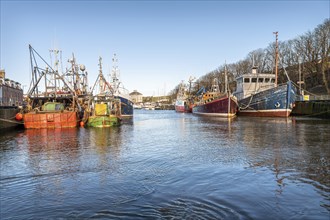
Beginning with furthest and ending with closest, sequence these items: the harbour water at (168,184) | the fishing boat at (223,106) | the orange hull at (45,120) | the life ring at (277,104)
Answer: the fishing boat at (223,106) → the life ring at (277,104) → the orange hull at (45,120) → the harbour water at (168,184)

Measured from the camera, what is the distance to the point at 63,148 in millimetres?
16422

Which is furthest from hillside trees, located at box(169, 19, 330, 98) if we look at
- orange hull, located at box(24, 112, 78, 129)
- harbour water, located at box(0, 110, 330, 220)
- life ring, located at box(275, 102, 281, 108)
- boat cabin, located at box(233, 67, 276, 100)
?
harbour water, located at box(0, 110, 330, 220)

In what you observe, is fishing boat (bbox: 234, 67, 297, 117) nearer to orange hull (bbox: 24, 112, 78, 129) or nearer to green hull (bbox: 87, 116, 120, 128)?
green hull (bbox: 87, 116, 120, 128)

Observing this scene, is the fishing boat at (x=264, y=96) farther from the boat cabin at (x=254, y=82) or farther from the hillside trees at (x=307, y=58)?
the hillside trees at (x=307, y=58)

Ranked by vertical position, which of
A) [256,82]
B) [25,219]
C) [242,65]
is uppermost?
[242,65]

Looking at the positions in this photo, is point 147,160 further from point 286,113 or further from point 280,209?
point 286,113

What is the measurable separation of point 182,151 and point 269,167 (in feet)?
16.9

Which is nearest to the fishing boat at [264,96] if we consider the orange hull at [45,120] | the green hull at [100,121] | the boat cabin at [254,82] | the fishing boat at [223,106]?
the boat cabin at [254,82]

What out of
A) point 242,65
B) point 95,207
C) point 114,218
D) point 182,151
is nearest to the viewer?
point 114,218

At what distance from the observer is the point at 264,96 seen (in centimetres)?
4350

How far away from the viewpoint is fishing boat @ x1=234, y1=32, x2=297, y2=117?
1601 inches

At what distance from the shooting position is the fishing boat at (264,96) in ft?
133

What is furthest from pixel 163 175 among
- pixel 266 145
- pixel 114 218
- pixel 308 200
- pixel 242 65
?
pixel 242 65

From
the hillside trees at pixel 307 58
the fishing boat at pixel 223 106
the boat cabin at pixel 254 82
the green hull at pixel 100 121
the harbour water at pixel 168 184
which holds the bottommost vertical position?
the harbour water at pixel 168 184
